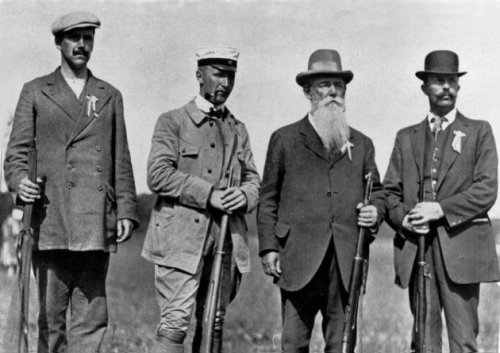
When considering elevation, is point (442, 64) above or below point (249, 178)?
above

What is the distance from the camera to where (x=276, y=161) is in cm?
484

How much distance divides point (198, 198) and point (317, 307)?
92cm

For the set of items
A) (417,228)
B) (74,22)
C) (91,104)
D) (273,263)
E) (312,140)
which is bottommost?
(273,263)

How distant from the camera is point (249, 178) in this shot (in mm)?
5004

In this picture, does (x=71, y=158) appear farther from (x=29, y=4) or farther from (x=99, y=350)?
(x=29, y=4)

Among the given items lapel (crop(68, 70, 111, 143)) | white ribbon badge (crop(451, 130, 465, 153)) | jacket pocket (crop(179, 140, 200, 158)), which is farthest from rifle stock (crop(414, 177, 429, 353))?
lapel (crop(68, 70, 111, 143))

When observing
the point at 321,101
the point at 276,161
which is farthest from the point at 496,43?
the point at 276,161

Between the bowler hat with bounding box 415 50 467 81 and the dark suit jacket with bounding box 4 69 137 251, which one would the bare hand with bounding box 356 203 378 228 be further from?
the dark suit jacket with bounding box 4 69 137 251

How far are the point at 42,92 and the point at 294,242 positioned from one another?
5.56ft

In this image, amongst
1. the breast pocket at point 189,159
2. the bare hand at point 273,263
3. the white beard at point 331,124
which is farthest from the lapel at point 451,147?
the breast pocket at point 189,159

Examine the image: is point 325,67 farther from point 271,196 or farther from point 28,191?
point 28,191

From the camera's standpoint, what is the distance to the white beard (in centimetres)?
484

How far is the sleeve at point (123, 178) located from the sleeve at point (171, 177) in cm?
15

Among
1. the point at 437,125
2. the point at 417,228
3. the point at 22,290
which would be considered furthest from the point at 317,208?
the point at 22,290
